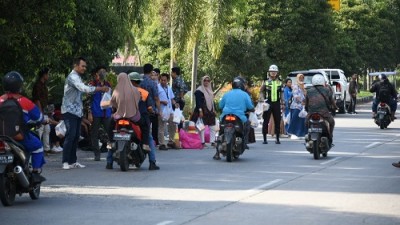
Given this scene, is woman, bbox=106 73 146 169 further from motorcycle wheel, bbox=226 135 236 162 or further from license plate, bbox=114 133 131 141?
motorcycle wheel, bbox=226 135 236 162

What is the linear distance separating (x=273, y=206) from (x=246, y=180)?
133 inches

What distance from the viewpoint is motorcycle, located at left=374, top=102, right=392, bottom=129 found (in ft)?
107

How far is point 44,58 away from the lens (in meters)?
20.4

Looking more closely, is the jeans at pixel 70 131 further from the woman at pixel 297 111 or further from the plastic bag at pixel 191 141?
the woman at pixel 297 111

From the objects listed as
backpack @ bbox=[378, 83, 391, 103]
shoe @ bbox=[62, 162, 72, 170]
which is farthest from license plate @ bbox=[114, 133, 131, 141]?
backpack @ bbox=[378, 83, 391, 103]

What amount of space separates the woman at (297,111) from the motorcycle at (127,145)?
388 inches

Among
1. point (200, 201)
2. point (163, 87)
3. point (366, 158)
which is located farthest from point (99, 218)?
point (163, 87)

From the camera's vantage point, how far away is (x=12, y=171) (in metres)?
13.0

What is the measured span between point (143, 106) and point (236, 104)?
2529 millimetres

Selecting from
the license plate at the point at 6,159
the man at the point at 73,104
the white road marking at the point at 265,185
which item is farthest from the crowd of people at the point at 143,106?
the white road marking at the point at 265,185

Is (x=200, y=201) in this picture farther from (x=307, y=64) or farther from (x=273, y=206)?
(x=307, y=64)

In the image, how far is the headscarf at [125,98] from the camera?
59.3ft

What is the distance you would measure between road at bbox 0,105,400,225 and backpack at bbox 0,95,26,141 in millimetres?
943

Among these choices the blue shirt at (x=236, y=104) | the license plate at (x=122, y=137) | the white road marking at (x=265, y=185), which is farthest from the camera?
the blue shirt at (x=236, y=104)
